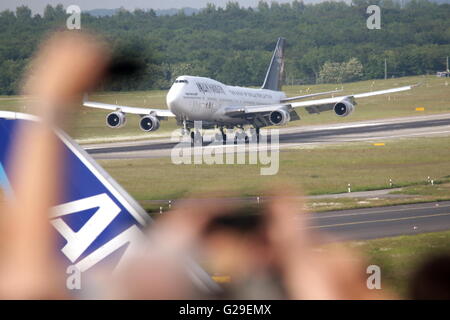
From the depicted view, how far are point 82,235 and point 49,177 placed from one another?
→ 73 cm

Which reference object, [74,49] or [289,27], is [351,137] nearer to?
[74,49]

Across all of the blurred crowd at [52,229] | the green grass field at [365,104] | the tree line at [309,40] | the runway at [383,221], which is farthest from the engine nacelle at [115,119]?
the blurred crowd at [52,229]

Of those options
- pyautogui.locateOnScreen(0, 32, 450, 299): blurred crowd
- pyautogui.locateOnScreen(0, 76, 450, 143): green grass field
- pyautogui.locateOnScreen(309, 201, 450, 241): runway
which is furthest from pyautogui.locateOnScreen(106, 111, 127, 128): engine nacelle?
pyautogui.locateOnScreen(0, 32, 450, 299): blurred crowd

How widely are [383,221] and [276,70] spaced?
66050 mm

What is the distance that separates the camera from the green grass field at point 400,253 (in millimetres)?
20500

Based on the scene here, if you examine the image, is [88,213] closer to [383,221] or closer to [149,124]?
[383,221]

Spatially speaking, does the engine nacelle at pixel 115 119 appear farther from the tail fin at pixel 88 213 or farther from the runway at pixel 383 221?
the tail fin at pixel 88 213

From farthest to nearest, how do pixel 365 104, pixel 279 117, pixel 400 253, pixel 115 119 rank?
pixel 365 104 < pixel 279 117 < pixel 115 119 < pixel 400 253

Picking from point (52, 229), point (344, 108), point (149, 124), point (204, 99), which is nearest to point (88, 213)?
point (52, 229)

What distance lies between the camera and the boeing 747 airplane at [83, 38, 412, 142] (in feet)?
247

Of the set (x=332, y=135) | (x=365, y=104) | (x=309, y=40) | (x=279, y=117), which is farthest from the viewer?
(x=309, y=40)

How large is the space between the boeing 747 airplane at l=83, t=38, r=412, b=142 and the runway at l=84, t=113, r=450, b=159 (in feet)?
6.52

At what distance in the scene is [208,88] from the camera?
7931cm

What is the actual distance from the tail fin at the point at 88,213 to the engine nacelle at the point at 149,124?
7009 centimetres
